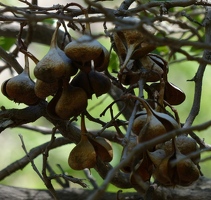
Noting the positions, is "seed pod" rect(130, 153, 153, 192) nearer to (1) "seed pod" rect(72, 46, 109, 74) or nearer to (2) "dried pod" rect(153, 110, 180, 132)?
(2) "dried pod" rect(153, 110, 180, 132)

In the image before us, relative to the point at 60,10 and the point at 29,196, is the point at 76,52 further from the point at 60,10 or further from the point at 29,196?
the point at 29,196

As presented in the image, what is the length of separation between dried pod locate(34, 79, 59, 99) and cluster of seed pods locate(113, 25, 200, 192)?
0.40 feet

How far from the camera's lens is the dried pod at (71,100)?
3.67 ft

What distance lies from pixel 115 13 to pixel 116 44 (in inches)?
3.4

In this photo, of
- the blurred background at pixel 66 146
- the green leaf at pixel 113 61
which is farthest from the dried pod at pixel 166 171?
the blurred background at pixel 66 146

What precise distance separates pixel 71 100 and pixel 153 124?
6.2 inches

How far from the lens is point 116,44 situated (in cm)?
122

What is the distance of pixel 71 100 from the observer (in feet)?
3.67

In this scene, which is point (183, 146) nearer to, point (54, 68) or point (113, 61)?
point (54, 68)

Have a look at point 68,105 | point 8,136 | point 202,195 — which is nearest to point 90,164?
point 68,105

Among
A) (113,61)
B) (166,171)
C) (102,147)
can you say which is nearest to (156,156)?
(166,171)

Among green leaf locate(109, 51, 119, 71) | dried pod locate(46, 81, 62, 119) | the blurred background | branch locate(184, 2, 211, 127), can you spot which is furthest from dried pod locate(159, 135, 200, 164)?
the blurred background

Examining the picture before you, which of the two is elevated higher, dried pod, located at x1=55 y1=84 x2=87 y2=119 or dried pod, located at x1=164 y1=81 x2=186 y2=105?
dried pod, located at x1=55 y1=84 x2=87 y2=119

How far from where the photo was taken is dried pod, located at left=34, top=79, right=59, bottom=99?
1.14m
